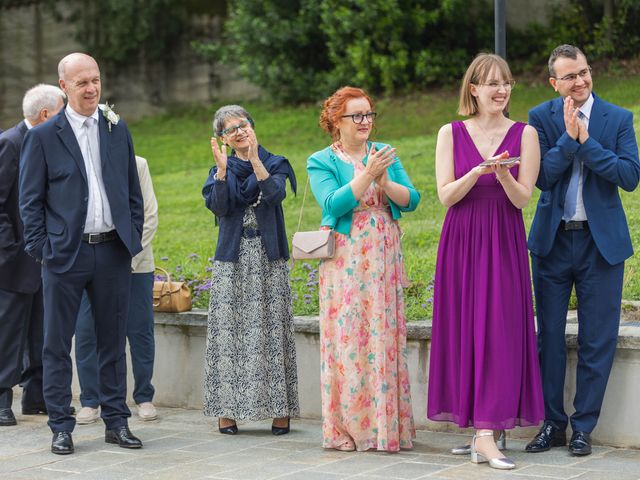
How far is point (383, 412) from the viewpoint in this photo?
6375 millimetres

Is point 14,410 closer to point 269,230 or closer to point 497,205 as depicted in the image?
point 269,230

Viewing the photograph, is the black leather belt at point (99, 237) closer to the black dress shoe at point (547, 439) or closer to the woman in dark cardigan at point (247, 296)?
the woman in dark cardigan at point (247, 296)

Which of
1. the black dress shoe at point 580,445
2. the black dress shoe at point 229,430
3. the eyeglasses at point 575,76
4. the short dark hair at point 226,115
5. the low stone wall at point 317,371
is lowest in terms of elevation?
the black dress shoe at point 229,430

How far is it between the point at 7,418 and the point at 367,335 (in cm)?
270

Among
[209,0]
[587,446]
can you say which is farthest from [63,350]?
[209,0]

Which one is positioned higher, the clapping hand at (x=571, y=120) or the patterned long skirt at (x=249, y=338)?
the clapping hand at (x=571, y=120)

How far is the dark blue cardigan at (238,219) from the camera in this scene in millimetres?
6898

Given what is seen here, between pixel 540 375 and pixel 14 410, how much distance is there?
12.7 feet

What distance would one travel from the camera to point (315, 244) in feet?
21.1

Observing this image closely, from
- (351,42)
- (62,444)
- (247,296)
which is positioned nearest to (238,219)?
(247,296)

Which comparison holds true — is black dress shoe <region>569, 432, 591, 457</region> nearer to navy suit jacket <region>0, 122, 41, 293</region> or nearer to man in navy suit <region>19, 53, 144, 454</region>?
man in navy suit <region>19, 53, 144, 454</region>

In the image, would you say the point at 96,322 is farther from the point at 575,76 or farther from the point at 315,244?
the point at 575,76

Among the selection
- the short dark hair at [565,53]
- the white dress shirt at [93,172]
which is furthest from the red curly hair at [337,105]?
the white dress shirt at [93,172]

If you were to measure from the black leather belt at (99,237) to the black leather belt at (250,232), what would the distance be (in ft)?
2.49
